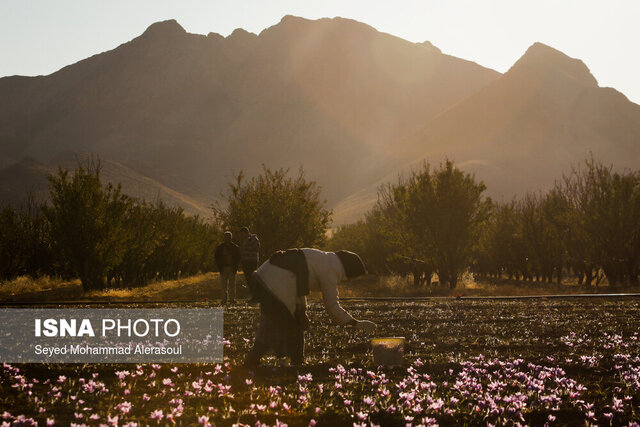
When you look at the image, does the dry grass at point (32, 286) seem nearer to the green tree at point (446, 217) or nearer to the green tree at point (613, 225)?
the green tree at point (446, 217)

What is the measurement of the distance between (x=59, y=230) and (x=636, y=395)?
2969 cm

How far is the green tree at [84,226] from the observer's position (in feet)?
103

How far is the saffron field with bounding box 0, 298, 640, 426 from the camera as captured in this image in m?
6.95

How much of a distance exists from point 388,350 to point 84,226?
84.2 feet

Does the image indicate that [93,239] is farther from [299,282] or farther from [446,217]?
[299,282]

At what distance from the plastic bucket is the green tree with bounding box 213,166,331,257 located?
25376 millimetres

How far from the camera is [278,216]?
35844mm

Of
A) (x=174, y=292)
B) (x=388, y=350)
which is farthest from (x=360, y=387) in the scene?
(x=174, y=292)

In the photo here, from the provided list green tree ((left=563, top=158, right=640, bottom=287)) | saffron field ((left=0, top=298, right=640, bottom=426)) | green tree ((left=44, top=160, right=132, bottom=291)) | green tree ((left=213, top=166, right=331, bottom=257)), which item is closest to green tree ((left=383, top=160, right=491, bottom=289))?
green tree ((left=213, top=166, right=331, bottom=257))

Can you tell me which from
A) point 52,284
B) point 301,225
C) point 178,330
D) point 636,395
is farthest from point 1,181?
point 636,395

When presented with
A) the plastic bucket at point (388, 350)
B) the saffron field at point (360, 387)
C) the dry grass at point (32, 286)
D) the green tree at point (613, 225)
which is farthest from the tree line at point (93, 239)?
the green tree at point (613, 225)

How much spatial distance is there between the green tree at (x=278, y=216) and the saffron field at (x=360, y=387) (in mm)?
21638

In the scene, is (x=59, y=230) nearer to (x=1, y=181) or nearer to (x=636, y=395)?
(x=636, y=395)

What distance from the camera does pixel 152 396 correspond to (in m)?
7.82
